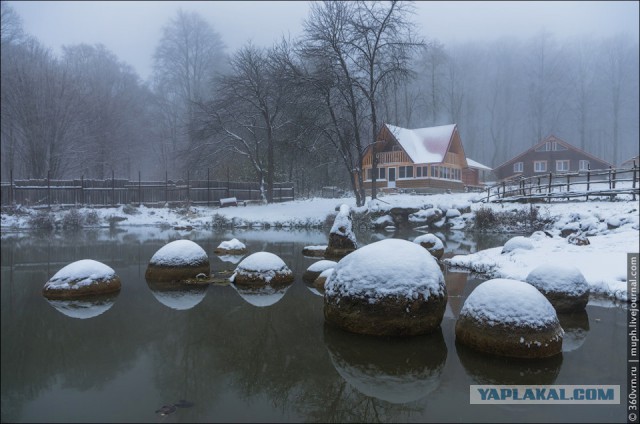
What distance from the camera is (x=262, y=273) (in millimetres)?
10336

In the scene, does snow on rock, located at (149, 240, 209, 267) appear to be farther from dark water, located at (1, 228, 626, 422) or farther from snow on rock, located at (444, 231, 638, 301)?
snow on rock, located at (444, 231, 638, 301)

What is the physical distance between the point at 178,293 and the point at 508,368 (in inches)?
275

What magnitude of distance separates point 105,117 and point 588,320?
4365cm

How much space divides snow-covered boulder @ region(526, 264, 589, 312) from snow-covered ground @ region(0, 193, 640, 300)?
1417 mm

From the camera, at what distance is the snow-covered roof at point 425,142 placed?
38719 millimetres

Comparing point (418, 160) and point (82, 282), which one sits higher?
point (418, 160)

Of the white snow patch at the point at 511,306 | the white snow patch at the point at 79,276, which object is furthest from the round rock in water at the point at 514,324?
the white snow patch at the point at 79,276

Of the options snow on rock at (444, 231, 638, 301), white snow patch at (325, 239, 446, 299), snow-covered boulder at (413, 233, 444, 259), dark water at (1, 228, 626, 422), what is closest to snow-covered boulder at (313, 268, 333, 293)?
dark water at (1, 228, 626, 422)

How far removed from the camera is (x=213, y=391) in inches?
191

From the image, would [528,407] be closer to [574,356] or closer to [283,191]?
[574,356]

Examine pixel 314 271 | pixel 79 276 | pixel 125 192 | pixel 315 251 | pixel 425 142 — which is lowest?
pixel 315 251

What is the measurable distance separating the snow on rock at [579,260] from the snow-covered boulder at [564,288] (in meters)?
1.35

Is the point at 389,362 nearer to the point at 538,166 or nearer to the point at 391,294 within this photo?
the point at 391,294

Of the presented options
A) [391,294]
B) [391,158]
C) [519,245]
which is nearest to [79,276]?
[391,294]
